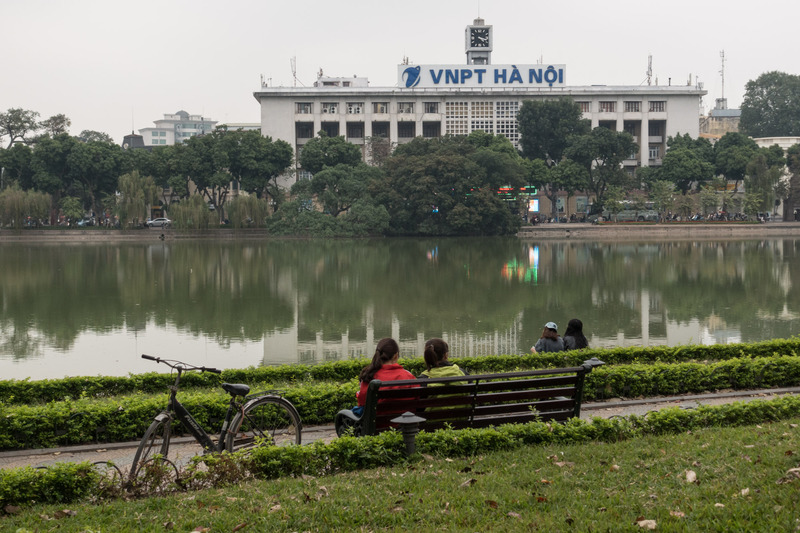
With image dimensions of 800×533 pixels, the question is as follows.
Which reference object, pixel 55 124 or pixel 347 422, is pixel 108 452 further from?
pixel 55 124

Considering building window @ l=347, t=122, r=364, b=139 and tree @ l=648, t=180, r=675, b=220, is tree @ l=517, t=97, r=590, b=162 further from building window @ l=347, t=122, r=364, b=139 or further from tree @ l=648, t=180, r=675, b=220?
building window @ l=347, t=122, r=364, b=139

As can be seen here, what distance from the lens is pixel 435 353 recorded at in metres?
6.49

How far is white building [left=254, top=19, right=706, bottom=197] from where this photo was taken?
79625mm

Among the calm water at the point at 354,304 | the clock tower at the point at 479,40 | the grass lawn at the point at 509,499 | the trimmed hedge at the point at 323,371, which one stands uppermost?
the clock tower at the point at 479,40

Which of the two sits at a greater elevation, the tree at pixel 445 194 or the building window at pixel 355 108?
the building window at pixel 355 108

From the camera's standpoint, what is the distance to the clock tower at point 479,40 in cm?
8219

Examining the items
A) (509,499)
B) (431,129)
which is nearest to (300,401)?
(509,499)

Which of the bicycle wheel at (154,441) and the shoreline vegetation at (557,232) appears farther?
the shoreline vegetation at (557,232)

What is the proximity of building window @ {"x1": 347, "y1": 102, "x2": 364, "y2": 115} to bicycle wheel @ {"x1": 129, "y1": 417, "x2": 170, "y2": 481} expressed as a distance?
77.8 m

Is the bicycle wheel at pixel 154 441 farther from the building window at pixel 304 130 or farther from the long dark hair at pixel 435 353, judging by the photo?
the building window at pixel 304 130

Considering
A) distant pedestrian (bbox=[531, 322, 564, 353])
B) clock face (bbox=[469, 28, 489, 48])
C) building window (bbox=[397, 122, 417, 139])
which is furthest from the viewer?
building window (bbox=[397, 122, 417, 139])

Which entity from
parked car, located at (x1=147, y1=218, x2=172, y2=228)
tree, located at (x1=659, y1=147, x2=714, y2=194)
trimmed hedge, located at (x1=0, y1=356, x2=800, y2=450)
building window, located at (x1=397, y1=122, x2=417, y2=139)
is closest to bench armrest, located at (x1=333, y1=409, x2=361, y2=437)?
trimmed hedge, located at (x1=0, y1=356, x2=800, y2=450)

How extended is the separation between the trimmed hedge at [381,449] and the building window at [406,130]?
7824 centimetres

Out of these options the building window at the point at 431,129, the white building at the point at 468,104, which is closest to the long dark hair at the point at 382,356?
the white building at the point at 468,104
